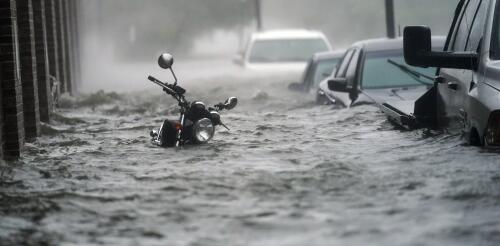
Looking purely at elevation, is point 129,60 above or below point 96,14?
below

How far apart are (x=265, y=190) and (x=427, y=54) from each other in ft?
4.82

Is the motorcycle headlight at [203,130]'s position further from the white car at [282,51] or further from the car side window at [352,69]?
the white car at [282,51]

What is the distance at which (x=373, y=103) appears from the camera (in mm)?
10148

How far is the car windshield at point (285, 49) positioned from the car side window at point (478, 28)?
40.7 feet

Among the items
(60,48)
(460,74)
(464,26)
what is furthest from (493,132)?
(60,48)

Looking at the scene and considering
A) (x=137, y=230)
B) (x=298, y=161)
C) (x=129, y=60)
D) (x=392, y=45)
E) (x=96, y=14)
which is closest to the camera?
(x=137, y=230)

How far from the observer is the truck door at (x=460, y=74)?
661 centimetres

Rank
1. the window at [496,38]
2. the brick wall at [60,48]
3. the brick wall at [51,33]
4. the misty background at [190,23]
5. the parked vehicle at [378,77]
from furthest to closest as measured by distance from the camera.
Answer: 1. the misty background at [190,23]
2. the brick wall at [60,48]
3. the brick wall at [51,33]
4. the parked vehicle at [378,77]
5. the window at [496,38]

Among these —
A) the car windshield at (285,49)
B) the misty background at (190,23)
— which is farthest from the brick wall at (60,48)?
the misty background at (190,23)

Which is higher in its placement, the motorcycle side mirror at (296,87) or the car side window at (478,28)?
the car side window at (478,28)

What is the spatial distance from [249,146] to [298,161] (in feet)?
5.07

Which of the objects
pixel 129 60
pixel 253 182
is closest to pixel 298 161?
pixel 253 182

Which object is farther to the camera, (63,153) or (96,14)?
(96,14)

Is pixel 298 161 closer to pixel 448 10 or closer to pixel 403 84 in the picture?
pixel 403 84
